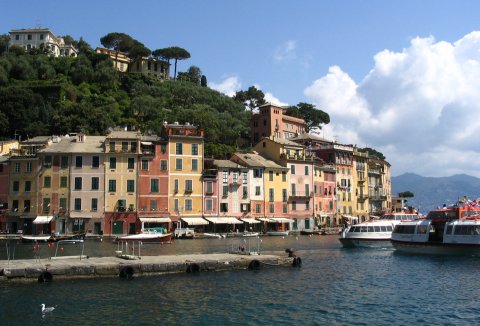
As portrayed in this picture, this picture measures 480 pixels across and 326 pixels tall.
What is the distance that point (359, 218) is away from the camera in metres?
105

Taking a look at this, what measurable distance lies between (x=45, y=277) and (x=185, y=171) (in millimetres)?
44853

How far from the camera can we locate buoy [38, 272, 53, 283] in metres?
31.4

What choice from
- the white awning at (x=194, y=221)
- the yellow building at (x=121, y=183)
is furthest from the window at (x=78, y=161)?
the white awning at (x=194, y=221)

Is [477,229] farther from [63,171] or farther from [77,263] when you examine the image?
[63,171]

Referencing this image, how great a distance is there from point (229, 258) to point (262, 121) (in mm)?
90949

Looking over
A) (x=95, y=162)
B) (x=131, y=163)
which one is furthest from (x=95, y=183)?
(x=131, y=163)

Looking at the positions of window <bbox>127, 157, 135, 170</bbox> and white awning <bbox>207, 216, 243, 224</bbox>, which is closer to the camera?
window <bbox>127, 157, 135, 170</bbox>

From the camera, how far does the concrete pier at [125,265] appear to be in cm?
3156

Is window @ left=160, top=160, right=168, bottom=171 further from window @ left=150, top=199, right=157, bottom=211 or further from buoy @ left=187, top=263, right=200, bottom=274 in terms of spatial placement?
buoy @ left=187, top=263, right=200, bottom=274

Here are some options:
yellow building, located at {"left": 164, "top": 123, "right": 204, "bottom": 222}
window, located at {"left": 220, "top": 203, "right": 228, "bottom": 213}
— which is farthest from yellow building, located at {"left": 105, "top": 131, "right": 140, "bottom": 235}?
window, located at {"left": 220, "top": 203, "right": 228, "bottom": 213}

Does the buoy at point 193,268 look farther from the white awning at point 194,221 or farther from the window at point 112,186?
the window at point 112,186

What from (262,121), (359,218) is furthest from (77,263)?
(262,121)

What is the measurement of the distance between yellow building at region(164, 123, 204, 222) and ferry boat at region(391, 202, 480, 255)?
31.4m

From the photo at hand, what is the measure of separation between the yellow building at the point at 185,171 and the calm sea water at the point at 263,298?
3791 centimetres
